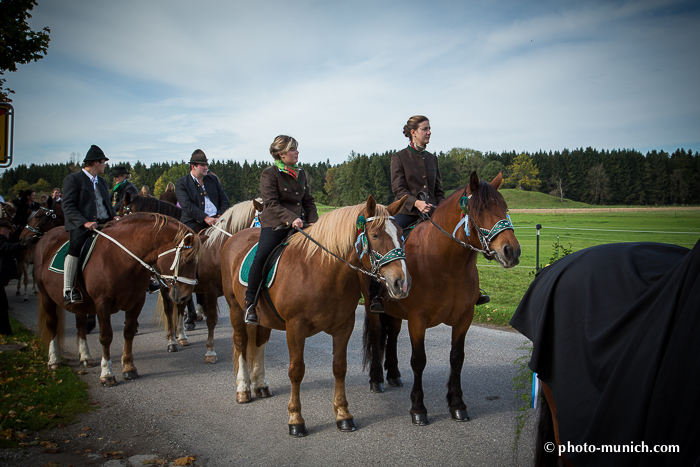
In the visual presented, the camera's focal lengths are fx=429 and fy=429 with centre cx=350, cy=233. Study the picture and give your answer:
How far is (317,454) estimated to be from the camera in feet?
12.3

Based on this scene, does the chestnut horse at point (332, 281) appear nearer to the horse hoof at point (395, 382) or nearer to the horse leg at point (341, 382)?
the horse leg at point (341, 382)

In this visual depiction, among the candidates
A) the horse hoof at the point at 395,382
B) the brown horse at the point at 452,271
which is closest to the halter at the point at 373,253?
the brown horse at the point at 452,271

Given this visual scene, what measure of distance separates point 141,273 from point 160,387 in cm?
157

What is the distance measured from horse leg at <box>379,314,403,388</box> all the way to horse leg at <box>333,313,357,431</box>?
3.97 ft

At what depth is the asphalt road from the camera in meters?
3.75

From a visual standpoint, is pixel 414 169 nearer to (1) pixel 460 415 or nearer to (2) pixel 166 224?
(1) pixel 460 415

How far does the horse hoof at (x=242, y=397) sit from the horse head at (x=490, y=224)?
3114 mm

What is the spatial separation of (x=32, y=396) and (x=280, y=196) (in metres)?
3.65

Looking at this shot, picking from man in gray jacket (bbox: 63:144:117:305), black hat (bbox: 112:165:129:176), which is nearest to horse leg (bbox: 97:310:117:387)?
man in gray jacket (bbox: 63:144:117:305)

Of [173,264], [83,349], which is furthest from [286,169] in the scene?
[83,349]

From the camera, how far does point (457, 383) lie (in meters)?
4.47

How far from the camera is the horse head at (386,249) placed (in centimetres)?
370

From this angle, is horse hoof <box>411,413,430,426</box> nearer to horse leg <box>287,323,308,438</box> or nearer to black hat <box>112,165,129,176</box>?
horse leg <box>287,323,308,438</box>

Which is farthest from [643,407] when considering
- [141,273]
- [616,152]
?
[616,152]
